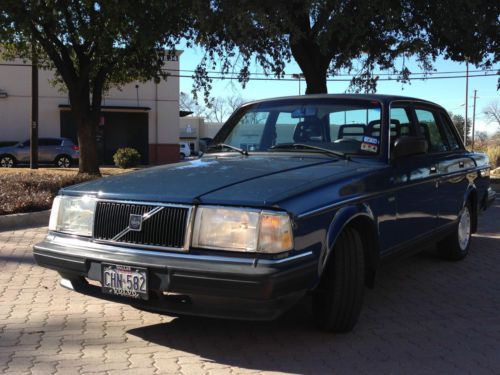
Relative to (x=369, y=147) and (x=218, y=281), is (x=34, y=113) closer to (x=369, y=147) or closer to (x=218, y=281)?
(x=369, y=147)

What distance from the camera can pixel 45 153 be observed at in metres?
27.0

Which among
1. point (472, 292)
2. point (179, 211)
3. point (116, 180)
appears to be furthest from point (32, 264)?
point (472, 292)

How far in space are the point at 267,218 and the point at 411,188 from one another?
200 centimetres

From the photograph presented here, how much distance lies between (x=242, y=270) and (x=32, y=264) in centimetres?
405

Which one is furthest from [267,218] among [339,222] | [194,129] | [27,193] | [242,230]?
[194,129]

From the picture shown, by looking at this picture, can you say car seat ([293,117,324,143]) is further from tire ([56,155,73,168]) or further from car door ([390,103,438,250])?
tire ([56,155,73,168])

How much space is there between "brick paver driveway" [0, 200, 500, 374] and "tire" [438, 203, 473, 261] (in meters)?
0.79

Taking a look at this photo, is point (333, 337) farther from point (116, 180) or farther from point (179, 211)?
point (116, 180)

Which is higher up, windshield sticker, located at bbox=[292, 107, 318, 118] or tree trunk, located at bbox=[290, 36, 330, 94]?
tree trunk, located at bbox=[290, 36, 330, 94]

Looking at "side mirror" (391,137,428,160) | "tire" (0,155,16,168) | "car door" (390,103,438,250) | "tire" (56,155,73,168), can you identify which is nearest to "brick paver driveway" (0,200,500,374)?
"car door" (390,103,438,250)

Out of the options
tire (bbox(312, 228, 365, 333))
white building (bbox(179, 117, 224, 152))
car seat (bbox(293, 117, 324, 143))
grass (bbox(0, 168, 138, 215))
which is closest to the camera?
tire (bbox(312, 228, 365, 333))

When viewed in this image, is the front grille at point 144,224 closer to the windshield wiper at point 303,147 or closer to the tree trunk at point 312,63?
the windshield wiper at point 303,147

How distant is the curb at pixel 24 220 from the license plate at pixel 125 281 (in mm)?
5791

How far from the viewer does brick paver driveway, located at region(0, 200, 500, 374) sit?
11.4ft
